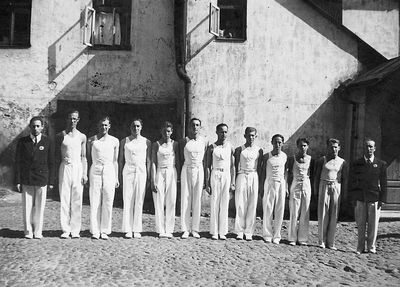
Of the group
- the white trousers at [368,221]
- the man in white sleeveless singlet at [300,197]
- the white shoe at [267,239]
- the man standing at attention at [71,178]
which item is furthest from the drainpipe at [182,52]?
the white trousers at [368,221]

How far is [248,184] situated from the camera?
24.9 ft

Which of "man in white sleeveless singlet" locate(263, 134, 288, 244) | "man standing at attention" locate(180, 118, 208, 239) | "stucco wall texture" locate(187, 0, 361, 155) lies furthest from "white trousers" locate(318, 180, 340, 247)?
"stucco wall texture" locate(187, 0, 361, 155)

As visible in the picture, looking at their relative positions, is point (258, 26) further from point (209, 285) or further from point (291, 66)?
point (209, 285)

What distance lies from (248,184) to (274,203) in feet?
1.88

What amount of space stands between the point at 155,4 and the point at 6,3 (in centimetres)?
420

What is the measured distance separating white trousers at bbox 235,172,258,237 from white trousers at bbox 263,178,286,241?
194 mm

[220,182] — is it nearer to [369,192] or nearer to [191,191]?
[191,191]

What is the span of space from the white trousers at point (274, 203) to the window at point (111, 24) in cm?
643

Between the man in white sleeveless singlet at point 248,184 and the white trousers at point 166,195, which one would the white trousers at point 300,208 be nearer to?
the man in white sleeveless singlet at point 248,184

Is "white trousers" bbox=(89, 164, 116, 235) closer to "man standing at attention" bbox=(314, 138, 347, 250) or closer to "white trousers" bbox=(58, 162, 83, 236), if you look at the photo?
"white trousers" bbox=(58, 162, 83, 236)

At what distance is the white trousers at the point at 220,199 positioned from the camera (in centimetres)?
752

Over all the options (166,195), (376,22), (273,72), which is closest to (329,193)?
(166,195)

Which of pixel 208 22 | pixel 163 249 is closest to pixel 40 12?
pixel 208 22

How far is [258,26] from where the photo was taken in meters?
10.7
